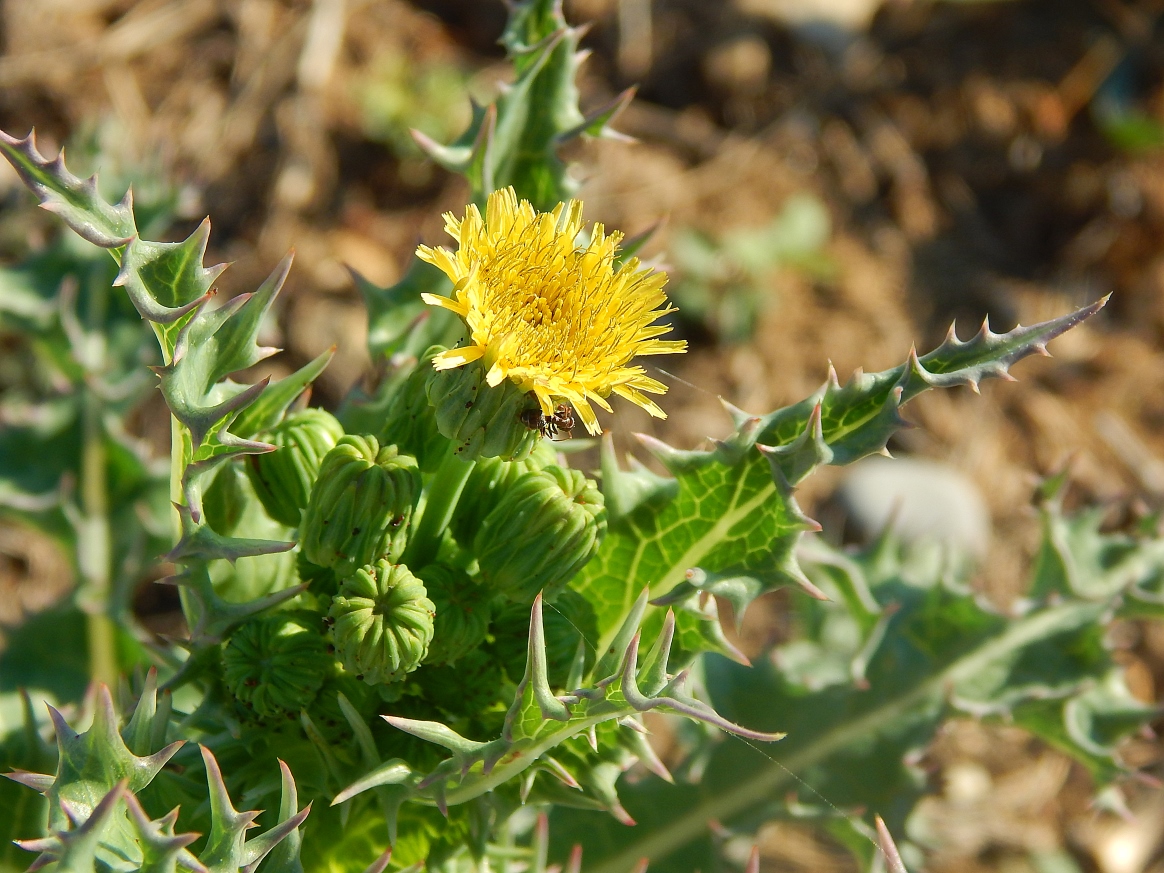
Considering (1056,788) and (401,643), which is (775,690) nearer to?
(401,643)

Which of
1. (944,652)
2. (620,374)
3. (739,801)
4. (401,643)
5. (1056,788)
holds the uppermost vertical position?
(620,374)

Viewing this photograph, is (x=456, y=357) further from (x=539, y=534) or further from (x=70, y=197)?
(x=70, y=197)

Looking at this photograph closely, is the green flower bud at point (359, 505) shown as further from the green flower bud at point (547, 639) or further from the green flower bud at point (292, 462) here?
the green flower bud at point (547, 639)

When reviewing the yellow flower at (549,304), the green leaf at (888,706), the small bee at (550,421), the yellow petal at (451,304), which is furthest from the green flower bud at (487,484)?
the green leaf at (888,706)

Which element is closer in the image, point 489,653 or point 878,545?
point 489,653

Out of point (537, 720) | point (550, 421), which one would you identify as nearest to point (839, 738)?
point (537, 720)

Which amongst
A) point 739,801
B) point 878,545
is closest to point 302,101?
point 878,545

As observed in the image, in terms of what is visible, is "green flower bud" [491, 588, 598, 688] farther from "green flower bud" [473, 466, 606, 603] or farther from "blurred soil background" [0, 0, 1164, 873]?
"blurred soil background" [0, 0, 1164, 873]
